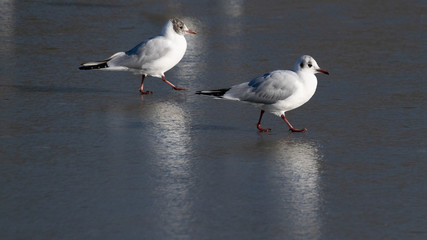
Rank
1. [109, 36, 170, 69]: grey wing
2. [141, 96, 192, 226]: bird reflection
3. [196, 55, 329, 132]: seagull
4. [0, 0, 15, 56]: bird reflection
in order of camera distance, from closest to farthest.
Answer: [141, 96, 192, 226]: bird reflection, [196, 55, 329, 132]: seagull, [109, 36, 170, 69]: grey wing, [0, 0, 15, 56]: bird reflection

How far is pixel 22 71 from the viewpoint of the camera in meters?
11.7

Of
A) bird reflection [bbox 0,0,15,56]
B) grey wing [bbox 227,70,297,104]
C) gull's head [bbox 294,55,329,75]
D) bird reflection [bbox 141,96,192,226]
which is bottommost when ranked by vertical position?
bird reflection [bbox 141,96,192,226]

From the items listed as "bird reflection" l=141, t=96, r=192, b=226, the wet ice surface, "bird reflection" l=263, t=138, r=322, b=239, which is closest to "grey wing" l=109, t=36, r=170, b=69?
the wet ice surface

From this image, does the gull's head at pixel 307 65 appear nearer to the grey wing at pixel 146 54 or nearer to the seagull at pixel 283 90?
the seagull at pixel 283 90

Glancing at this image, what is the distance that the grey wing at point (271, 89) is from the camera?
28.0ft

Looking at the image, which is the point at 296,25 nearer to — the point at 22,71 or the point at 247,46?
the point at 247,46

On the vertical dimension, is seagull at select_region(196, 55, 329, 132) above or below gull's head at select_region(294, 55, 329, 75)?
below

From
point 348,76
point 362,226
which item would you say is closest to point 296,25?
point 348,76

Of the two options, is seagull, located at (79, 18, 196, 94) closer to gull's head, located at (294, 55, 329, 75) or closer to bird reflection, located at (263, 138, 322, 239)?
gull's head, located at (294, 55, 329, 75)

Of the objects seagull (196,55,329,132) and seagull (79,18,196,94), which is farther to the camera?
seagull (79,18,196,94)

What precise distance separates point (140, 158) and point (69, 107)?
2.53 metres

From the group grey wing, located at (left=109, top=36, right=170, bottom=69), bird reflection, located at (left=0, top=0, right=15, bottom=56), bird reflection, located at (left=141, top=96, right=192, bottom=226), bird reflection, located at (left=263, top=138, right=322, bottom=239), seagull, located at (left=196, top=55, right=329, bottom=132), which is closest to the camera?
bird reflection, located at (left=263, top=138, right=322, bottom=239)

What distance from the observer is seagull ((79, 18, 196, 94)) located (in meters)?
10.8

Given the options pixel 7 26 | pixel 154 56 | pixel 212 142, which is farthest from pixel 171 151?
pixel 7 26
